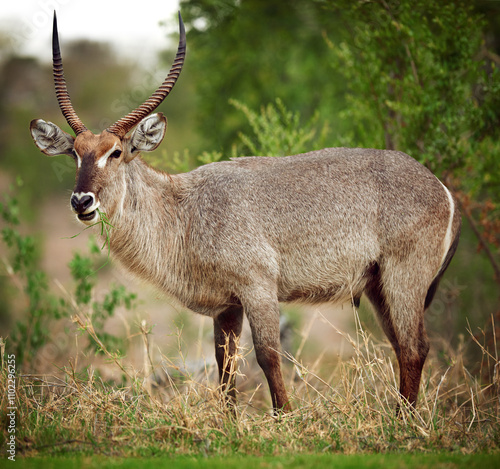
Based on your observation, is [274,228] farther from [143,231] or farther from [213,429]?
[213,429]

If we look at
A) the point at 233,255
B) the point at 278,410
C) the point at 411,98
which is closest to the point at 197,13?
the point at 411,98

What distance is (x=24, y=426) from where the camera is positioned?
4254 mm

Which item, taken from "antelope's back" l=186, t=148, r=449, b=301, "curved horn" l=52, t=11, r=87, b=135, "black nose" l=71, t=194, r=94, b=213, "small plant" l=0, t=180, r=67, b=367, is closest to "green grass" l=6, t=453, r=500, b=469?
"antelope's back" l=186, t=148, r=449, b=301

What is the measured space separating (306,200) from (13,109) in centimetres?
1827

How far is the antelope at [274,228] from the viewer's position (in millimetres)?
5039

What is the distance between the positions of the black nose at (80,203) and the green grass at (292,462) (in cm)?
186

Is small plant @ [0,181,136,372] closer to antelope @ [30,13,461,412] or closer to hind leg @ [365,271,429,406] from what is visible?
antelope @ [30,13,461,412]

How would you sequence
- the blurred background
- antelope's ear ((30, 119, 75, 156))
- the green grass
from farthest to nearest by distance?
the blurred background → antelope's ear ((30, 119, 75, 156)) → the green grass

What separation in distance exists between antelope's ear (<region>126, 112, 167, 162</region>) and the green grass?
102 inches

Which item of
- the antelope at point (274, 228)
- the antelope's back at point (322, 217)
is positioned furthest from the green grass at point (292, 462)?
the antelope's back at point (322, 217)

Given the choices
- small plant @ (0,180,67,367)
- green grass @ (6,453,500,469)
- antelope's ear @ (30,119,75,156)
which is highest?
antelope's ear @ (30,119,75,156)

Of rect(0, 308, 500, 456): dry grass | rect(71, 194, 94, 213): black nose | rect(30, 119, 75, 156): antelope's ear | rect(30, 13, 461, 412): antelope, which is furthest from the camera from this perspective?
rect(30, 119, 75, 156): antelope's ear

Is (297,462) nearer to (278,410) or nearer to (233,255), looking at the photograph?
(278,410)

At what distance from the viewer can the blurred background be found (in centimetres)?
691
